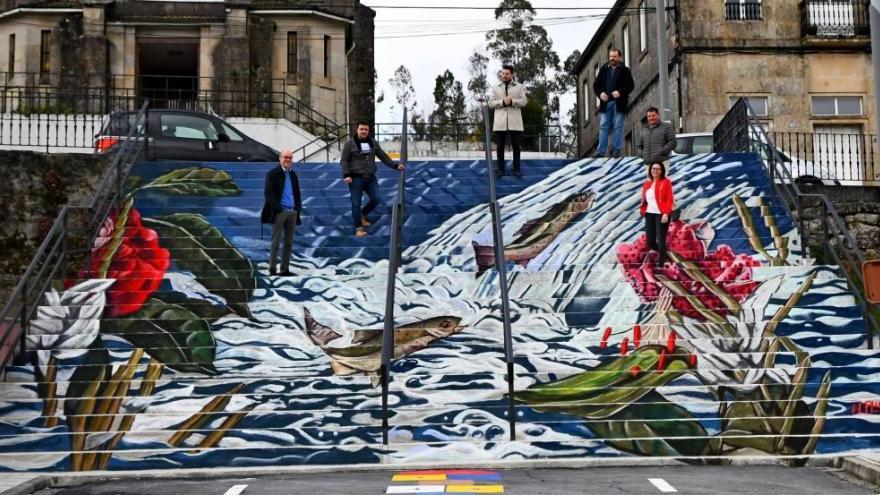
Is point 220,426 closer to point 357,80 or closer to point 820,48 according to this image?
point 820,48

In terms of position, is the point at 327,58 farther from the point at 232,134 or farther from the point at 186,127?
the point at 186,127

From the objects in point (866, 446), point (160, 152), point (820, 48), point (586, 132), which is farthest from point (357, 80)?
point (866, 446)

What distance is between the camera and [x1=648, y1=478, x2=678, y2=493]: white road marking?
29.2 feet

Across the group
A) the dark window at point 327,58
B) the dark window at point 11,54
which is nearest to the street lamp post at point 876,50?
the dark window at point 327,58

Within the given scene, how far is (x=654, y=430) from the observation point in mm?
11273

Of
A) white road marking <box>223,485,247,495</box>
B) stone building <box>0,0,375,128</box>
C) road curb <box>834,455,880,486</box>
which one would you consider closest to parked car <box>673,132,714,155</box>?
road curb <box>834,455,880,486</box>

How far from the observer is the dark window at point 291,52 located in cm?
3528

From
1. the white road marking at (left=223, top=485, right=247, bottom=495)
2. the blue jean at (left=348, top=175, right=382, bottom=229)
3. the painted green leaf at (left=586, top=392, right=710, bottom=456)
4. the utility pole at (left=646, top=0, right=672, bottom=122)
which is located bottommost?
the white road marking at (left=223, top=485, right=247, bottom=495)

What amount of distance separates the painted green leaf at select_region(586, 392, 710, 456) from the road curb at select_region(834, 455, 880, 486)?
135 centimetres

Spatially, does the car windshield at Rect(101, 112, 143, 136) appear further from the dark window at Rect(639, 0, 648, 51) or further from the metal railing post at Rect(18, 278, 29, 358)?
the dark window at Rect(639, 0, 648, 51)

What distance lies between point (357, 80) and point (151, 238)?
107 feet

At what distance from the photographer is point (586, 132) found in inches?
1665

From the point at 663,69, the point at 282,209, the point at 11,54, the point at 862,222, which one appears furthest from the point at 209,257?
the point at 11,54

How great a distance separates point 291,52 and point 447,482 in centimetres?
2752
